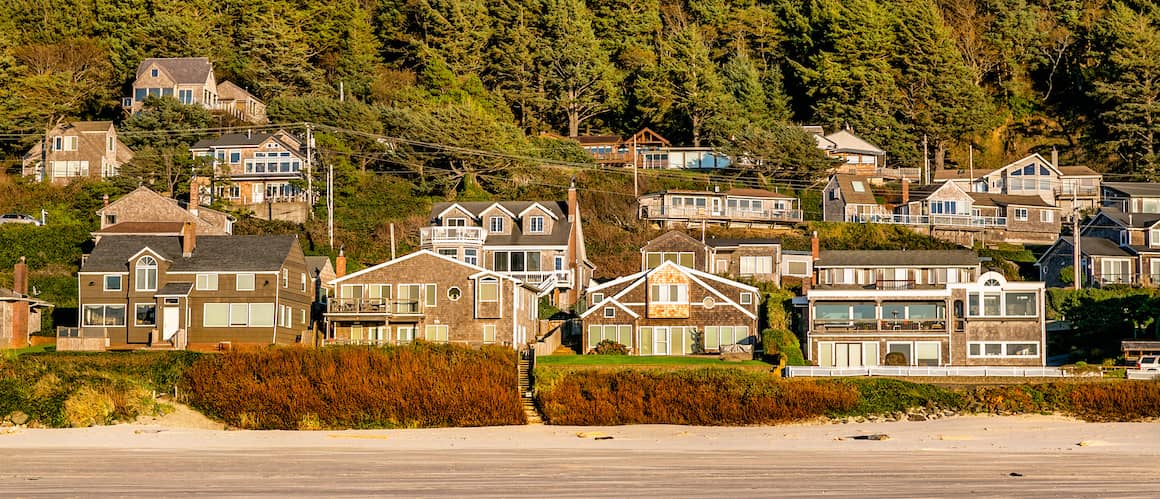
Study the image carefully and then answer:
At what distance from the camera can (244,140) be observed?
95438mm

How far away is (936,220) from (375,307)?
40.4 metres

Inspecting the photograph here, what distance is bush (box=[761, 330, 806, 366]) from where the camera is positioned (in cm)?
6119

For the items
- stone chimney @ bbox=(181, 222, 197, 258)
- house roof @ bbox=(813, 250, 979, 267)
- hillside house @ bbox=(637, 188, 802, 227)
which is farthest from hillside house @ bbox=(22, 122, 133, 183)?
house roof @ bbox=(813, 250, 979, 267)

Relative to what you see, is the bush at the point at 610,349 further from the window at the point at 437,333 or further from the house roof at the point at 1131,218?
the house roof at the point at 1131,218

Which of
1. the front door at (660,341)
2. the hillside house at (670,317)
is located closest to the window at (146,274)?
the hillside house at (670,317)

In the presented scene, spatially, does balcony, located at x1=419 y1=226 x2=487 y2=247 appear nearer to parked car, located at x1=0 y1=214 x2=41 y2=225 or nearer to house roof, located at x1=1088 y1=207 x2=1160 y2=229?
parked car, located at x1=0 y1=214 x2=41 y2=225

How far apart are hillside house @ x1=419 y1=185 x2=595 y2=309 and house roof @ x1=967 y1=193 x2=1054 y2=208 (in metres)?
26.8

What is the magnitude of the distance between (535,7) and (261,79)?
20970 millimetres

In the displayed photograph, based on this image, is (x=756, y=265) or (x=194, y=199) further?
(x=194, y=199)

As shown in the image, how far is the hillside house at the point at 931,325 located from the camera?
64000 millimetres

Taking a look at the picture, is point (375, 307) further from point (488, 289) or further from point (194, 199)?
point (194, 199)

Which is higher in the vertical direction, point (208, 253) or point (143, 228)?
point (143, 228)

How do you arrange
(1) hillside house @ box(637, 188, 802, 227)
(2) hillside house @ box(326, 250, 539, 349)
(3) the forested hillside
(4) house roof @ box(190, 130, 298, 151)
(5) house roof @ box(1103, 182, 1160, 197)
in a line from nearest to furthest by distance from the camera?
(2) hillside house @ box(326, 250, 539, 349)
(1) hillside house @ box(637, 188, 802, 227)
(5) house roof @ box(1103, 182, 1160, 197)
(4) house roof @ box(190, 130, 298, 151)
(3) the forested hillside

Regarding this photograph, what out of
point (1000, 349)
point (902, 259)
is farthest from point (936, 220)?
point (1000, 349)
